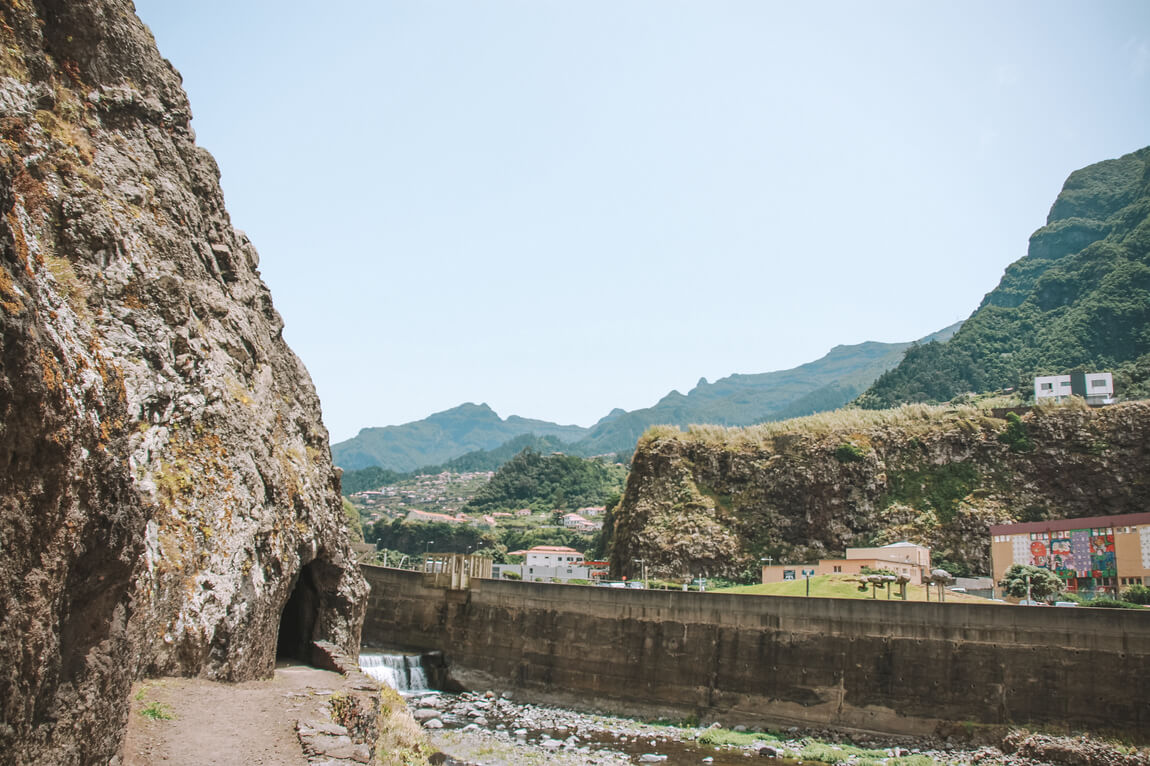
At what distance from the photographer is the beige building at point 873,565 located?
4141 cm

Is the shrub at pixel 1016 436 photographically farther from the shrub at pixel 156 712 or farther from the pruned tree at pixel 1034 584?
the shrub at pixel 156 712

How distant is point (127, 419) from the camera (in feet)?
25.2

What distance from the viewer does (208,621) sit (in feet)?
48.5

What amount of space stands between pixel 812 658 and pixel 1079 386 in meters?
57.0

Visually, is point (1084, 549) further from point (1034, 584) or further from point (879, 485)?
point (879, 485)

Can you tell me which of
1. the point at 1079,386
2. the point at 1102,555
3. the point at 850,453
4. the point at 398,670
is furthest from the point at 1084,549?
the point at 1079,386

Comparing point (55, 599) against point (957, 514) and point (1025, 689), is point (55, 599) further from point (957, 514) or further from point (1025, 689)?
point (957, 514)

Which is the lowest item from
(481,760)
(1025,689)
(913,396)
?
(481,760)

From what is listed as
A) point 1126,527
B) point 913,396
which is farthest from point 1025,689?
point 913,396

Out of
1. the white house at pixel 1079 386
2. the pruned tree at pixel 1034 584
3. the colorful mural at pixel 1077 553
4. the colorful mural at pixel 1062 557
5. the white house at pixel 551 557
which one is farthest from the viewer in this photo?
the white house at pixel 551 557

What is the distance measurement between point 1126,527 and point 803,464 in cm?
1791

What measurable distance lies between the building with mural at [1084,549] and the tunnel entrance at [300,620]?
33.2 metres

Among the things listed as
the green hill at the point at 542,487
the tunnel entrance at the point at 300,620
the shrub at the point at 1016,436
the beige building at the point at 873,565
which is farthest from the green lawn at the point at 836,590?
the green hill at the point at 542,487

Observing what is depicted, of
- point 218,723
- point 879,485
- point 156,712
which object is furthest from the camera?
point 879,485
